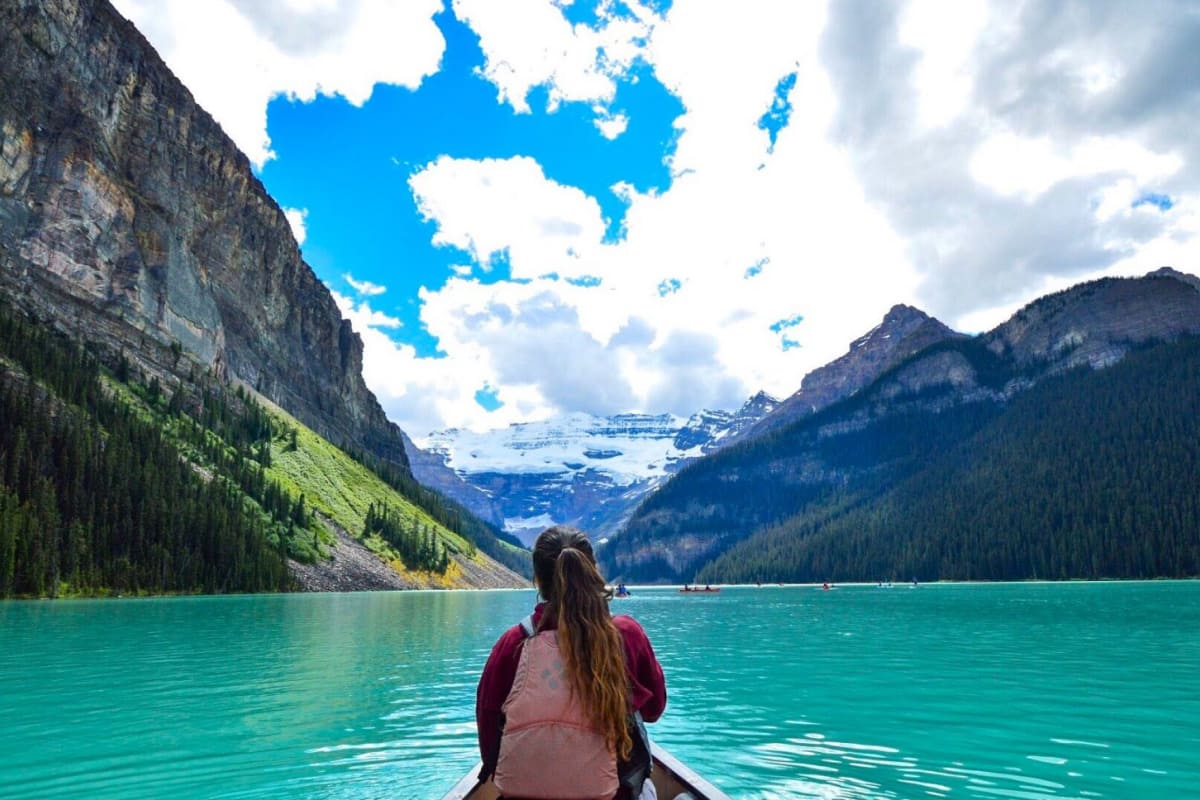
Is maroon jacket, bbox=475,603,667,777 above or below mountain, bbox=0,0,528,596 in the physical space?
below

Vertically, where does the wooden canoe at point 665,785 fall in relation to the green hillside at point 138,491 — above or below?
below

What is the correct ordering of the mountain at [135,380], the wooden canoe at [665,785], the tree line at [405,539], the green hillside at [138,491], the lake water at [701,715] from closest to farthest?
the wooden canoe at [665,785] < the lake water at [701,715] < the green hillside at [138,491] < the mountain at [135,380] < the tree line at [405,539]

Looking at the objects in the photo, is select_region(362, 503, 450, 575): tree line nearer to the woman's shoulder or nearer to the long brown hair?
the woman's shoulder

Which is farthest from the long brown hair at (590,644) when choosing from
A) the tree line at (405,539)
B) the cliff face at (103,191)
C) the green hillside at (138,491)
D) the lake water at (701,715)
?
the tree line at (405,539)

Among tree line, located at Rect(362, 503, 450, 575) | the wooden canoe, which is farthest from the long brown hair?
tree line, located at Rect(362, 503, 450, 575)

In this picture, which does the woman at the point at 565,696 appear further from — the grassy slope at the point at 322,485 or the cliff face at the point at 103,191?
the cliff face at the point at 103,191

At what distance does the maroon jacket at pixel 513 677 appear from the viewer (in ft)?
20.5

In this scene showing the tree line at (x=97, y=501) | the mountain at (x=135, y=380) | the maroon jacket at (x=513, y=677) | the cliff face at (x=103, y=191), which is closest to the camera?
the maroon jacket at (x=513, y=677)

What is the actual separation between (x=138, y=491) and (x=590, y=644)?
Answer: 112 metres

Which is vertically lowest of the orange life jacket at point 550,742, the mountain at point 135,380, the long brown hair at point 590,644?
the orange life jacket at point 550,742

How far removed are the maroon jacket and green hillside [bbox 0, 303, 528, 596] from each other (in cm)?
8671

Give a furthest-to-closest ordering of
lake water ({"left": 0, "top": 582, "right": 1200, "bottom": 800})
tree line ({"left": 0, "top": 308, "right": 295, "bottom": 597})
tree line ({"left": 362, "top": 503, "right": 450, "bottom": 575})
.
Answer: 1. tree line ({"left": 362, "top": 503, "right": 450, "bottom": 575})
2. tree line ({"left": 0, "top": 308, "right": 295, "bottom": 597})
3. lake water ({"left": 0, "top": 582, "right": 1200, "bottom": 800})

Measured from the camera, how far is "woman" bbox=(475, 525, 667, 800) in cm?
579

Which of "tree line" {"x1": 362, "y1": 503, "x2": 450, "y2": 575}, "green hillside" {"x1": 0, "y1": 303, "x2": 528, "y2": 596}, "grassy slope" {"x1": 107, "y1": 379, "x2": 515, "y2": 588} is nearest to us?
"green hillside" {"x1": 0, "y1": 303, "x2": 528, "y2": 596}
